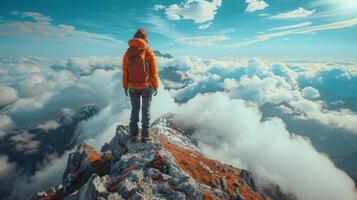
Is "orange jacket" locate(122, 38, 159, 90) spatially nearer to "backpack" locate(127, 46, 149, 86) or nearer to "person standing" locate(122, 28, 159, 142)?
"person standing" locate(122, 28, 159, 142)

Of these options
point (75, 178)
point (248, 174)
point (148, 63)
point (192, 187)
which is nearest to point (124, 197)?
point (192, 187)

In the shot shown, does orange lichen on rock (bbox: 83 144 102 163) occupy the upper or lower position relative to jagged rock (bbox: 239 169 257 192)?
upper

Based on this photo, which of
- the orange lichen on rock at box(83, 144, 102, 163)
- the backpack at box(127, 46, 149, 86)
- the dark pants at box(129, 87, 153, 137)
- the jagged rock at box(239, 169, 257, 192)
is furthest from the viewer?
the jagged rock at box(239, 169, 257, 192)

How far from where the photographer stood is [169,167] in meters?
19.6

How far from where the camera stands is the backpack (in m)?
17.0

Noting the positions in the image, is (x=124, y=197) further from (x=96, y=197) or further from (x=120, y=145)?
(x=120, y=145)

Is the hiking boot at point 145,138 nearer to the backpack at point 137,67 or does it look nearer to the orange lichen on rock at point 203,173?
the backpack at point 137,67

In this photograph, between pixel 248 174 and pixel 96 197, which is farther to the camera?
pixel 248 174

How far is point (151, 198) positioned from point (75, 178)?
Result: 55234mm

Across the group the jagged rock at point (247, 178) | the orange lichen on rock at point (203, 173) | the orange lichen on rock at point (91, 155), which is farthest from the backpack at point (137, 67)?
the jagged rock at point (247, 178)

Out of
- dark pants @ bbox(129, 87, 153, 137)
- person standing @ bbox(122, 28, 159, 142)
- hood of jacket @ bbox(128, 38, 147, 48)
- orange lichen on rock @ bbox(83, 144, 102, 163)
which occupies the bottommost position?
orange lichen on rock @ bbox(83, 144, 102, 163)

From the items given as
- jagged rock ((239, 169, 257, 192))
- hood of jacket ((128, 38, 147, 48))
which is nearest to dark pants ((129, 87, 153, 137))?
hood of jacket ((128, 38, 147, 48))

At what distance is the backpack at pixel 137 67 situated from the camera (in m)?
17.0

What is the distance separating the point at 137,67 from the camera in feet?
56.4
